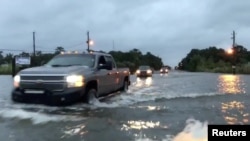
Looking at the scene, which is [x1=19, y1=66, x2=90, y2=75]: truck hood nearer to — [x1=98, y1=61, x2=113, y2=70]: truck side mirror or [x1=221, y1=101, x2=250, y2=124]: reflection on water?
[x1=98, y1=61, x2=113, y2=70]: truck side mirror

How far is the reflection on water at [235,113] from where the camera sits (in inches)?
376

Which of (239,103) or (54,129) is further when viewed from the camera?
(239,103)

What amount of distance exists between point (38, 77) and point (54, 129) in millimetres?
3440

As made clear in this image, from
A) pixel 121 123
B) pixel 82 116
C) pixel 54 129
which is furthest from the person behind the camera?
pixel 82 116

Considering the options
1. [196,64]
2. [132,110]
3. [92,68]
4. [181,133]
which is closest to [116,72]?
[92,68]

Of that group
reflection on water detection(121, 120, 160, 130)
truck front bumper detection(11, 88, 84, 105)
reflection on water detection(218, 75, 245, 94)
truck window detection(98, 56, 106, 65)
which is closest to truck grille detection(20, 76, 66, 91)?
truck front bumper detection(11, 88, 84, 105)

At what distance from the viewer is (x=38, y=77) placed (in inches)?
460

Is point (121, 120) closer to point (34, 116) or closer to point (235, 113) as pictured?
point (34, 116)

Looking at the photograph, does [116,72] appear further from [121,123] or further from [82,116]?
[121,123]

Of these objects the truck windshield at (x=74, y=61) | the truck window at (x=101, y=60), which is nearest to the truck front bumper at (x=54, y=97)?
the truck windshield at (x=74, y=61)

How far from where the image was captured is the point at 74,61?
44.4 feet

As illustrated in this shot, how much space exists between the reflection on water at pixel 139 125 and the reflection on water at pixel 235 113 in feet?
5.61

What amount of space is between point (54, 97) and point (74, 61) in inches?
90.0

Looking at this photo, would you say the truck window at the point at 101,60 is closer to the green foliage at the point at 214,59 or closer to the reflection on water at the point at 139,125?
the reflection on water at the point at 139,125
